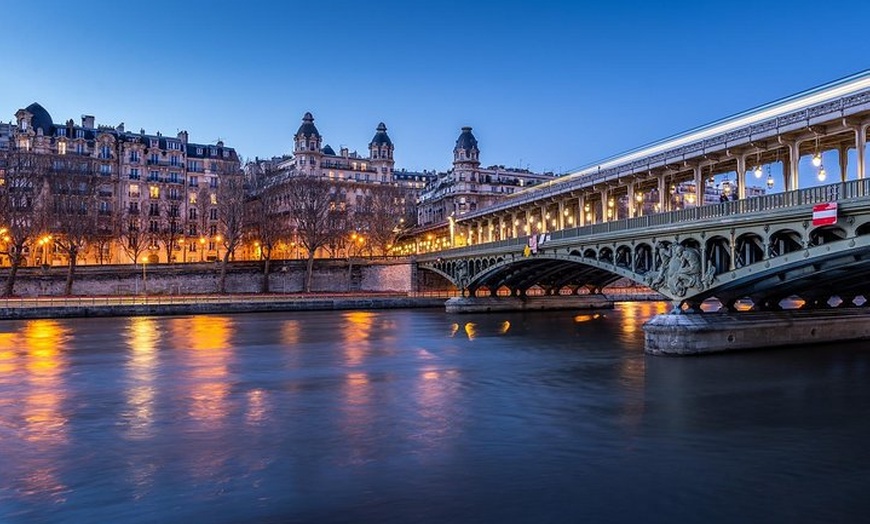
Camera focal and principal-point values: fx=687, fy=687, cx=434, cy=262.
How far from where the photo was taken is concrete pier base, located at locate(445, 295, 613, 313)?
228 feet

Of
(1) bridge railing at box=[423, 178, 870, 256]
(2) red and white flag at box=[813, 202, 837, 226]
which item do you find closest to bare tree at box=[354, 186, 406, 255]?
(1) bridge railing at box=[423, 178, 870, 256]

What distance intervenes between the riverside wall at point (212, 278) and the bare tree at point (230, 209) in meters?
2.95

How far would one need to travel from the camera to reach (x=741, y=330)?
32.7 metres

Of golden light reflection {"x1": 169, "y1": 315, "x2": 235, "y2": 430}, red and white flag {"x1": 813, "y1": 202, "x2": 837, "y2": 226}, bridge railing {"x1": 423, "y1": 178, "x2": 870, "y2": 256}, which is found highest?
bridge railing {"x1": 423, "y1": 178, "x2": 870, "y2": 256}

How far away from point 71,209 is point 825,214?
85513 mm

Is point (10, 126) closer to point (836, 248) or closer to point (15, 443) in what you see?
point (15, 443)

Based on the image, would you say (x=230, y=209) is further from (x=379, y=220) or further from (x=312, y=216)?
(x=379, y=220)

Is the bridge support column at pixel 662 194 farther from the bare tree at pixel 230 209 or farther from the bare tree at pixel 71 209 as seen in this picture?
the bare tree at pixel 71 209

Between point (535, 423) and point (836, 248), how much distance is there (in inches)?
505

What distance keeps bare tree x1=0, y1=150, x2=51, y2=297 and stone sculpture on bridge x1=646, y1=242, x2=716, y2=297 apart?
224ft

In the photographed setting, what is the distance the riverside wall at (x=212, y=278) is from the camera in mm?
82125

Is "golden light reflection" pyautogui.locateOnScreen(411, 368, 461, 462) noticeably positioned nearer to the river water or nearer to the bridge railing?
the river water

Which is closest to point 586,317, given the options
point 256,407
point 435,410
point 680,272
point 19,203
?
point 680,272

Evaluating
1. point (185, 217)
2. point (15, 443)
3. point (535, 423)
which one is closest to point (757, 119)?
point (535, 423)
